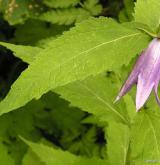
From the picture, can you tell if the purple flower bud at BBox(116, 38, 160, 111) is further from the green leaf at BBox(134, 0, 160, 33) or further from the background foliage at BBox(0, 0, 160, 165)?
the green leaf at BBox(134, 0, 160, 33)

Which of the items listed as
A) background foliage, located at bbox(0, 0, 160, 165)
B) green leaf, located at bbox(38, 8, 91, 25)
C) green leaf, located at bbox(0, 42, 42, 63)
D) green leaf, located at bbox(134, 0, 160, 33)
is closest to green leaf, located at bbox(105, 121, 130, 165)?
background foliage, located at bbox(0, 0, 160, 165)

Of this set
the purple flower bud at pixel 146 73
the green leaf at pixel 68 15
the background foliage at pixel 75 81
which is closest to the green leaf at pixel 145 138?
the background foliage at pixel 75 81

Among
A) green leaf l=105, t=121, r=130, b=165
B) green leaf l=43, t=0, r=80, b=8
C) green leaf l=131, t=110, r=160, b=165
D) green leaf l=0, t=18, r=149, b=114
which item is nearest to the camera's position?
green leaf l=0, t=18, r=149, b=114

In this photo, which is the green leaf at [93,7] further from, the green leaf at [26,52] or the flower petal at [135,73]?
the flower petal at [135,73]

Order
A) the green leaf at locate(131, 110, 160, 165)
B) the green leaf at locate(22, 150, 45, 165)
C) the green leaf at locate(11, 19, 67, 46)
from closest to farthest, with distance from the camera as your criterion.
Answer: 1. the green leaf at locate(131, 110, 160, 165)
2. the green leaf at locate(22, 150, 45, 165)
3. the green leaf at locate(11, 19, 67, 46)

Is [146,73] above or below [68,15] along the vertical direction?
above

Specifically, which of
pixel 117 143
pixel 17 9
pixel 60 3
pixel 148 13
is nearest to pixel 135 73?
pixel 148 13

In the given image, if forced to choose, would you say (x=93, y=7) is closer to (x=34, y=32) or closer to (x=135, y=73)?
(x=34, y=32)
